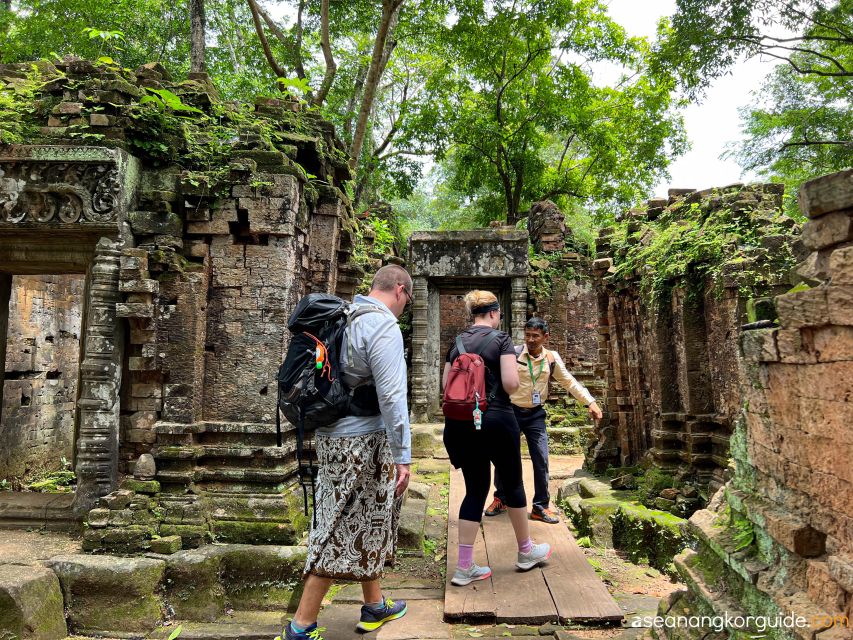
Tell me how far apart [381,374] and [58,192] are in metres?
3.72

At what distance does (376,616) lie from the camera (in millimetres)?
3521

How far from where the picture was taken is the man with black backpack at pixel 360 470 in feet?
10.4

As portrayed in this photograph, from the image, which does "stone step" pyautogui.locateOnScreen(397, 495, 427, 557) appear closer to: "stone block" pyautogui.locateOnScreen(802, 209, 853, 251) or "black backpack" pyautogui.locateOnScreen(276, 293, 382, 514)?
"black backpack" pyautogui.locateOnScreen(276, 293, 382, 514)

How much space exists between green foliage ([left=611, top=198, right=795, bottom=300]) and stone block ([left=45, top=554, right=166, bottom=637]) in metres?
5.58

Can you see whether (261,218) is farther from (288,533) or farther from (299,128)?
(288,533)

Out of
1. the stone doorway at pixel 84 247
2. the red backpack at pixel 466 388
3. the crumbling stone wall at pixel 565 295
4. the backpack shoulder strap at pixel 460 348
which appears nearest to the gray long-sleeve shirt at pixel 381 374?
the red backpack at pixel 466 388

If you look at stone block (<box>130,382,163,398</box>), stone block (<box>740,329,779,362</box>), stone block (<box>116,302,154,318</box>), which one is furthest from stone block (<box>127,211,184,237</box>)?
stone block (<box>740,329,779,362</box>)

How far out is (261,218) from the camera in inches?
205

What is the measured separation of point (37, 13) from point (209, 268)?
15.5 meters

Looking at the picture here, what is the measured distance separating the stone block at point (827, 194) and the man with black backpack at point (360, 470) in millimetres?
2035

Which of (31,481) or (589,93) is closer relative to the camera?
(31,481)

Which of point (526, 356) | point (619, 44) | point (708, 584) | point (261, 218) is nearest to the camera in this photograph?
point (708, 584)

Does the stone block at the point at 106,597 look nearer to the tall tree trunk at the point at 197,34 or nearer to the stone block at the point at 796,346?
the stone block at the point at 796,346

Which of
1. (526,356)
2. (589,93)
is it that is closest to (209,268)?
(526,356)
